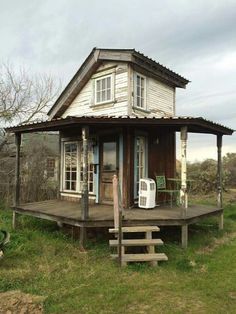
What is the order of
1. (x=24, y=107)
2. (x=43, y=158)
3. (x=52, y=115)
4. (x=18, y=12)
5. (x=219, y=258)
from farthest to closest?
(x=24, y=107)
(x=43, y=158)
(x=52, y=115)
(x=18, y=12)
(x=219, y=258)

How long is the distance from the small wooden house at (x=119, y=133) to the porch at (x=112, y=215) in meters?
0.02

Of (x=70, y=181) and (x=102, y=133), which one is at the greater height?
(x=102, y=133)

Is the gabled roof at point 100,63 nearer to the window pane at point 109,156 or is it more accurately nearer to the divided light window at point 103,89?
the divided light window at point 103,89

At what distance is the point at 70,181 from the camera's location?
1101 cm

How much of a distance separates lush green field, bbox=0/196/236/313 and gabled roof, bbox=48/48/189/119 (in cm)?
482

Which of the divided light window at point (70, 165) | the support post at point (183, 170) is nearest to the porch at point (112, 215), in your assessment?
the support post at point (183, 170)

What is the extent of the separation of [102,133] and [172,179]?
2559 millimetres

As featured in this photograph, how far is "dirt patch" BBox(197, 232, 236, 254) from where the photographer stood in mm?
7511

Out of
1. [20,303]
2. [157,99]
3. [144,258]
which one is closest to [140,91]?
[157,99]

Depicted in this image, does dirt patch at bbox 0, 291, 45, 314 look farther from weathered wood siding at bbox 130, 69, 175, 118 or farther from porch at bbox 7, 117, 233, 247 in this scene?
weathered wood siding at bbox 130, 69, 175, 118

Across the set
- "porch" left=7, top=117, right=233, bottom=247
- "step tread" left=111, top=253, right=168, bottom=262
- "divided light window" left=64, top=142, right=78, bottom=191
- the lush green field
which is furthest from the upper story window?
"step tread" left=111, top=253, right=168, bottom=262

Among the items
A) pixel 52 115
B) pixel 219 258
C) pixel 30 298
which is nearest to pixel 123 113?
pixel 52 115

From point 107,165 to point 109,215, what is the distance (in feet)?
7.00

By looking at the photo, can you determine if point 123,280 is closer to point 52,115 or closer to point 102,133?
point 102,133
